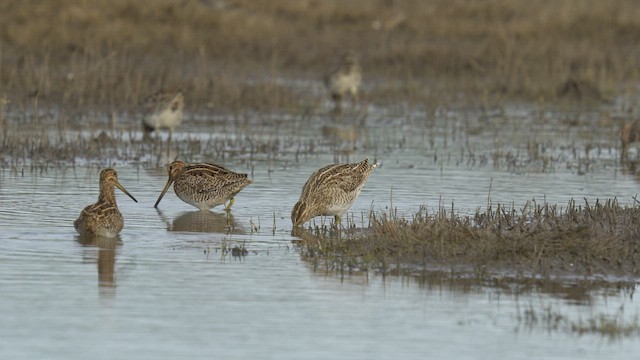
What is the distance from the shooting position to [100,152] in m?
16.9

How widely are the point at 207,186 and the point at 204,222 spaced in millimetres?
587

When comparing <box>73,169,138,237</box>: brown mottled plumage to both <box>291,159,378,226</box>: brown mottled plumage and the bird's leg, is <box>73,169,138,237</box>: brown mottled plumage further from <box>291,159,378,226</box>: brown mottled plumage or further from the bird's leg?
the bird's leg

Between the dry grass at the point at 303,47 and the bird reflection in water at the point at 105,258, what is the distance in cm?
1070

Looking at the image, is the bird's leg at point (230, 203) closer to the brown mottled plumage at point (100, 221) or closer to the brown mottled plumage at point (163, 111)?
the brown mottled plumage at point (100, 221)

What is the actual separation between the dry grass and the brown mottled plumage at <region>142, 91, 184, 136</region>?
2.71 m

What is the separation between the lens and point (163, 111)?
1878 centimetres

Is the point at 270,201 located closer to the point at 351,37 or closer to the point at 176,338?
the point at 176,338

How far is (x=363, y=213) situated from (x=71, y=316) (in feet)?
16.3

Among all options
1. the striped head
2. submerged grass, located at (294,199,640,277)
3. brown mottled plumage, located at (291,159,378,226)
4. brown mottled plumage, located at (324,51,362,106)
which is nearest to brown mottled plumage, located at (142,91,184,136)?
brown mottled plumage, located at (324,51,362,106)

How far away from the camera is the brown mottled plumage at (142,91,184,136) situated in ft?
61.4

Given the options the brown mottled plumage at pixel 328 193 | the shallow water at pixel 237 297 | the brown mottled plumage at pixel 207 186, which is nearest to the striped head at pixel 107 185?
the shallow water at pixel 237 297

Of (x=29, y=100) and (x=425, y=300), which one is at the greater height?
(x=29, y=100)

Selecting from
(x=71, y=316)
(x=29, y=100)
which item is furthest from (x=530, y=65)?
(x=71, y=316)

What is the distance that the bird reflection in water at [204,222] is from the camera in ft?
39.1
